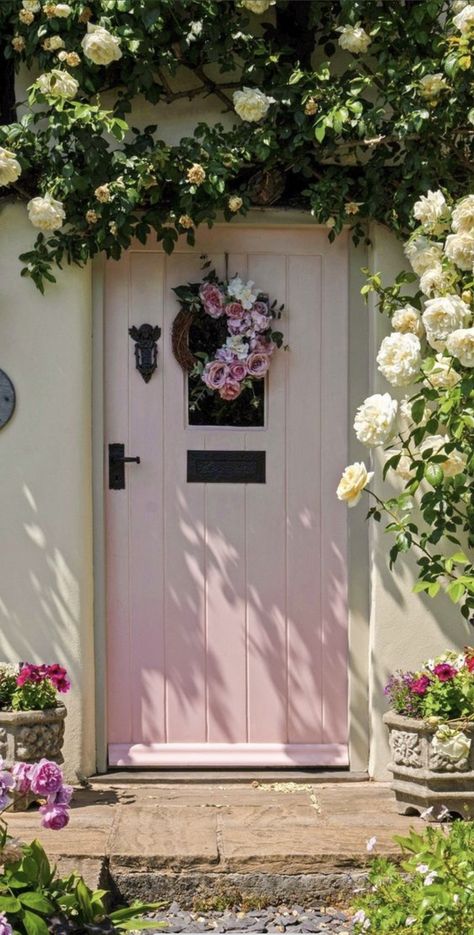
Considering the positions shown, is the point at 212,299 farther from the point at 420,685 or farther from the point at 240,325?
the point at 420,685

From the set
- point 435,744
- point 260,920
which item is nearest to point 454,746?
point 435,744

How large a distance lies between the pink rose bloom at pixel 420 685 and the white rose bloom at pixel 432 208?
→ 5.35 ft

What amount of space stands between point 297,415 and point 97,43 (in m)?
1.59

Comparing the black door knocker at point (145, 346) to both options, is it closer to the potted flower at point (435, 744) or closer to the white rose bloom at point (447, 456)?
the white rose bloom at point (447, 456)

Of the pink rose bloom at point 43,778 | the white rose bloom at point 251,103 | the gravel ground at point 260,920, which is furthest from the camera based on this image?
the white rose bloom at point 251,103

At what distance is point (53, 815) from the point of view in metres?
2.66

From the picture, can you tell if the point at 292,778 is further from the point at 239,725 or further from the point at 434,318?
the point at 434,318

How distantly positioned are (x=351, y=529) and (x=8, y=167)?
1.91 metres

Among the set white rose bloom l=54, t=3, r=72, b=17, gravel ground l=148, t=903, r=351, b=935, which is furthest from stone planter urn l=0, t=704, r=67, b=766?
white rose bloom l=54, t=3, r=72, b=17

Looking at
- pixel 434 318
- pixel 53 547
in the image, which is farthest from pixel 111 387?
pixel 434 318

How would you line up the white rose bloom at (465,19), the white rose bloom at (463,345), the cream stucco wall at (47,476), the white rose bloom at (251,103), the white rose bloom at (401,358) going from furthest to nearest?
the cream stucco wall at (47,476)
the white rose bloom at (251,103)
the white rose bloom at (465,19)
the white rose bloom at (401,358)
the white rose bloom at (463,345)

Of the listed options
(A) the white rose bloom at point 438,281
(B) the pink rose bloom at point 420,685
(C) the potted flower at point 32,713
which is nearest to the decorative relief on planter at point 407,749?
(B) the pink rose bloom at point 420,685

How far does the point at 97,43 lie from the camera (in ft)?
13.7

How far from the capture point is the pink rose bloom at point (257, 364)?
462 cm
